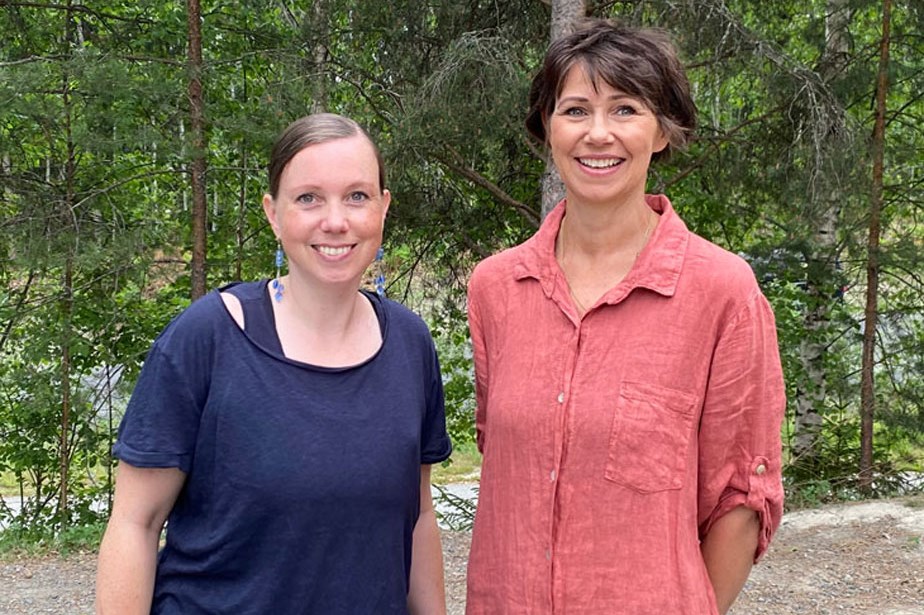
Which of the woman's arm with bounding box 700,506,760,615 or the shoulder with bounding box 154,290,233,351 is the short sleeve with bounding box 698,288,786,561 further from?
the shoulder with bounding box 154,290,233,351

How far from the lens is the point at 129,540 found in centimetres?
168

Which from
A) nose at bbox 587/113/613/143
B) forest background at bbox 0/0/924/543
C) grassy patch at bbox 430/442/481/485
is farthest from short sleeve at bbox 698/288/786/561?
grassy patch at bbox 430/442/481/485

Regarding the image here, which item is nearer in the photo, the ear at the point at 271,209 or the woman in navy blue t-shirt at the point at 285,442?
the woman in navy blue t-shirt at the point at 285,442

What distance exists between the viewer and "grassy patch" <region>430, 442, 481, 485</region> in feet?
37.9

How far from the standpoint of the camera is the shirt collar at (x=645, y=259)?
1752mm

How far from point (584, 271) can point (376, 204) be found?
43cm

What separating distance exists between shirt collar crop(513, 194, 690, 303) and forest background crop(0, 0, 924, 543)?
14.4 ft

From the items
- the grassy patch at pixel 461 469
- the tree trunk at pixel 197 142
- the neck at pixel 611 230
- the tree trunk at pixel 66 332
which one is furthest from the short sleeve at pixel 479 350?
the grassy patch at pixel 461 469

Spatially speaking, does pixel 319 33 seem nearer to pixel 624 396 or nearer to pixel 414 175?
pixel 414 175

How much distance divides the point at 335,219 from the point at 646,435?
0.69 metres

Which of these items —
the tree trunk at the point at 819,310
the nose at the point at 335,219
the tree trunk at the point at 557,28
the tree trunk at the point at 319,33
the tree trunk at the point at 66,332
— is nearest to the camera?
the nose at the point at 335,219

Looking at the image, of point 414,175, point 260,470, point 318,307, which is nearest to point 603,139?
point 318,307

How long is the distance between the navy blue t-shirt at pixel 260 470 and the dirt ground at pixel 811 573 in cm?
359

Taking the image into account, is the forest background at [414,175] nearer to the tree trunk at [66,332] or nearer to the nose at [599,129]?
the tree trunk at [66,332]
